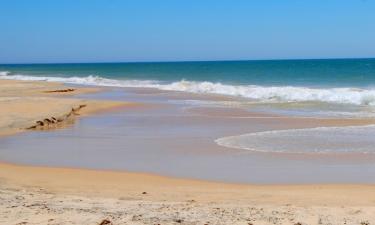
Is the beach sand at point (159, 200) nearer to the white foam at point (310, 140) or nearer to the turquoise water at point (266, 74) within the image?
the white foam at point (310, 140)

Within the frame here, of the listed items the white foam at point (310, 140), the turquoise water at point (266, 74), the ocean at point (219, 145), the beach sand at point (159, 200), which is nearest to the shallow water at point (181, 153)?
the ocean at point (219, 145)

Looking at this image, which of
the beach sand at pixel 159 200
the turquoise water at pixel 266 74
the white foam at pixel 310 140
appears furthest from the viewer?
the turquoise water at pixel 266 74

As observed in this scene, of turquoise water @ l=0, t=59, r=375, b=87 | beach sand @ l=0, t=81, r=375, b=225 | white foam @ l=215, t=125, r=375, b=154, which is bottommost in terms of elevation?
beach sand @ l=0, t=81, r=375, b=225

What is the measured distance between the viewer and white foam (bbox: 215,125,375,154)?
1226cm

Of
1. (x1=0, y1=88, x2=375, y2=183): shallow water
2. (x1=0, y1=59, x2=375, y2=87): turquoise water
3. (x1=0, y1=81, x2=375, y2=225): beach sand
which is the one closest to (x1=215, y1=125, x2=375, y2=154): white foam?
(x1=0, y1=88, x2=375, y2=183): shallow water

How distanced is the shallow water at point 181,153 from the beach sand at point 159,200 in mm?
706

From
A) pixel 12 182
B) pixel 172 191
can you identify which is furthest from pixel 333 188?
pixel 12 182

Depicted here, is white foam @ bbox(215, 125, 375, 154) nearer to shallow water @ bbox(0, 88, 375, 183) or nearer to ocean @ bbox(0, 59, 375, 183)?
ocean @ bbox(0, 59, 375, 183)

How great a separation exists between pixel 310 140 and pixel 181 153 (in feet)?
11.6

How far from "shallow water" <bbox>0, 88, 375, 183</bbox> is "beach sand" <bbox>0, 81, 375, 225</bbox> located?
706 millimetres

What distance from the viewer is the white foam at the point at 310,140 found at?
12.3m

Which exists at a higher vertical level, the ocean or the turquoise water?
the turquoise water

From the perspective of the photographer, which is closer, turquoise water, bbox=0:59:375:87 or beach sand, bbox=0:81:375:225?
beach sand, bbox=0:81:375:225

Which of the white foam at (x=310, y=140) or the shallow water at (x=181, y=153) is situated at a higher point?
the white foam at (x=310, y=140)
